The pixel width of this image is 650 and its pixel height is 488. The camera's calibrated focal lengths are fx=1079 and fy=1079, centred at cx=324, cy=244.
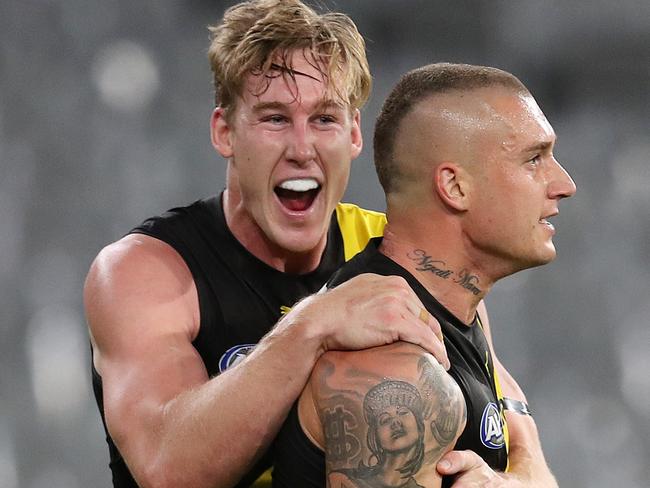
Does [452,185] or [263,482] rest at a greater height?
[452,185]

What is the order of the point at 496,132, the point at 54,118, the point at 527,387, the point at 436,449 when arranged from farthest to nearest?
the point at 527,387 < the point at 54,118 < the point at 496,132 < the point at 436,449

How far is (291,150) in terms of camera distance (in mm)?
2477

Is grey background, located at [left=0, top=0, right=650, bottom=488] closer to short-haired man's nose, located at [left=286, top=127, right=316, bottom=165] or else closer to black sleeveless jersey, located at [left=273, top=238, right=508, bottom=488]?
short-haired man's nose, located at [left=286, top=127, right=316, bottom=165]

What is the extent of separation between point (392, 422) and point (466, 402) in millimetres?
240

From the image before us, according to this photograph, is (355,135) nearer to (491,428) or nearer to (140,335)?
(140,335)

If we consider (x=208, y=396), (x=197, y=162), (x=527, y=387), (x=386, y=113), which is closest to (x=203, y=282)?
(x=208, y=396)

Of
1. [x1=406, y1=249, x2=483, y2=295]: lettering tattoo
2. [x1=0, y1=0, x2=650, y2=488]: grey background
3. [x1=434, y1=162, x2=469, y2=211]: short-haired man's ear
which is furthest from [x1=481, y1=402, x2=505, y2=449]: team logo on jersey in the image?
[x1=0, y1=0, x2=650, y2=488]: grey background

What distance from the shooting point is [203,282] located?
248cm

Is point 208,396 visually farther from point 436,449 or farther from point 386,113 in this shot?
point 386,113

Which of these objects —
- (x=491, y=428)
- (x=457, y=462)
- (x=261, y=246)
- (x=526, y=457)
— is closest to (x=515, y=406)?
(x=526, y=457)

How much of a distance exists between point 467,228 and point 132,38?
7.43 feet

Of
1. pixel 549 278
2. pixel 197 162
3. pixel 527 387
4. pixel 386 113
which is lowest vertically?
pixel 527 387

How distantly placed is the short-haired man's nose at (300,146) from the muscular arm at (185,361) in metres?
0.36

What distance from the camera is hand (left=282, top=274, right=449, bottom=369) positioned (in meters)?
1.73
